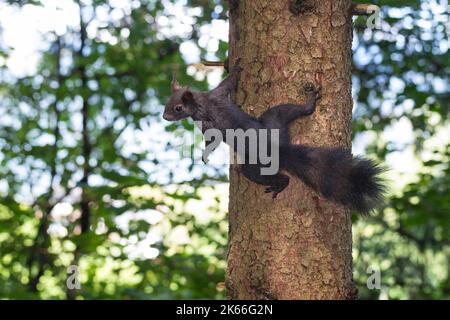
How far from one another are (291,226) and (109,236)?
2991 mm

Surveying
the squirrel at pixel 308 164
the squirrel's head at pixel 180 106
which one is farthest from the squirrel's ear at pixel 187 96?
the squirrel at pixel 308 164

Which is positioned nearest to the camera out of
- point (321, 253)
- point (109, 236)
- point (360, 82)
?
point (321, 253)

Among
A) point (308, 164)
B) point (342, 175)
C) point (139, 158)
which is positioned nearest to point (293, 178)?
point (308, 164)

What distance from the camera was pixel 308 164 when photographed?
8.29 ft

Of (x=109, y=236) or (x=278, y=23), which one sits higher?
(x=278, y=23)

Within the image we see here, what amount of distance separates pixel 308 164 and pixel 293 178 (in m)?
0.16

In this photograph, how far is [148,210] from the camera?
5145 mm

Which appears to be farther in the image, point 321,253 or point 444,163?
point 444,163

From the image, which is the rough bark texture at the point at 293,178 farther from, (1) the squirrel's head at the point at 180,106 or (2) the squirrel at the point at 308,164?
(1) the squirrel's head at the point at 180,106

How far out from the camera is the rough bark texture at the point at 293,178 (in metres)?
2.61

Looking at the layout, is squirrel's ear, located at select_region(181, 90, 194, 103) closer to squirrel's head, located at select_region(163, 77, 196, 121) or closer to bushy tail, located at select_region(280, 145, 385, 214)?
squirrel's head, located at select_region(163, 77, 196, 121)
